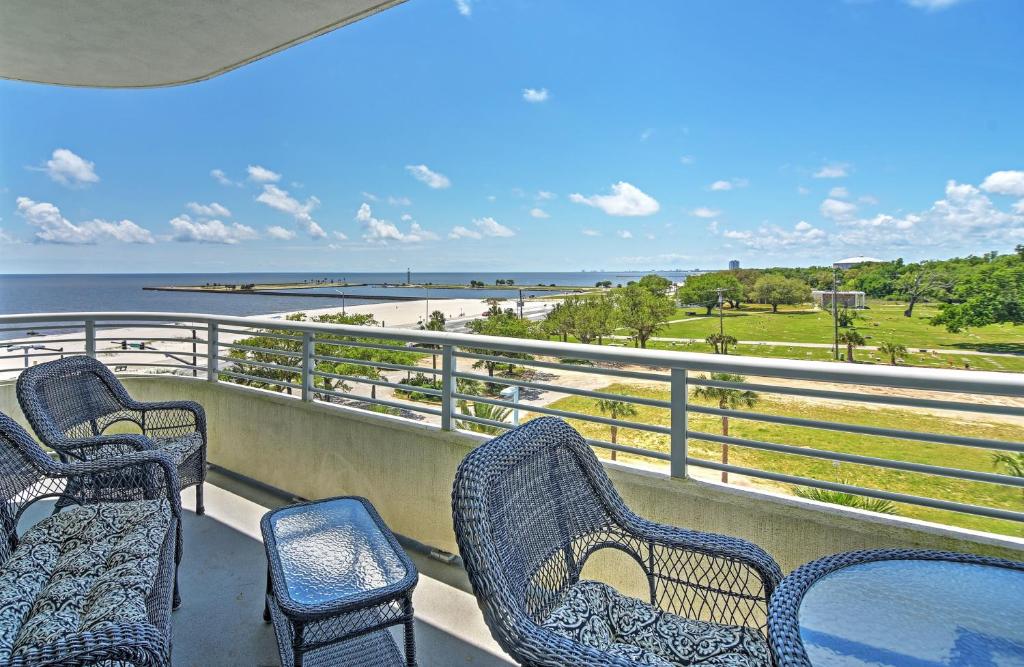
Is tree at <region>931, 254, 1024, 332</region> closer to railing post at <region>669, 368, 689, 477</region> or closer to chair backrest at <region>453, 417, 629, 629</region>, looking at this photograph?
railing post at <region>669, 368, 689, 477</region>

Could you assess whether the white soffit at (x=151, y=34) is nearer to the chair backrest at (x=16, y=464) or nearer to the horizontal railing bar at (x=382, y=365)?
the horizontal railing bar at (x=382, y=365)

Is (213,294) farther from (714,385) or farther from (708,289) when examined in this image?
(714,385)

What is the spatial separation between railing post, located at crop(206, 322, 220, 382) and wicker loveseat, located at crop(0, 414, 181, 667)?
5.55 ft

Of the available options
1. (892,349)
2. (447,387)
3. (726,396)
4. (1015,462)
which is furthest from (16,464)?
(892,349)

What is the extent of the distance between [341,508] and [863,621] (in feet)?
5.39

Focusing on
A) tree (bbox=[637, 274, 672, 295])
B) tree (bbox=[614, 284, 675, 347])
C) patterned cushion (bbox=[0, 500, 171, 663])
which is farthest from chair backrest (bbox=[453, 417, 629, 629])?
tree (bbox=[637, 274, 672, 295])

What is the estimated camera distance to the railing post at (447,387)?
2.63m

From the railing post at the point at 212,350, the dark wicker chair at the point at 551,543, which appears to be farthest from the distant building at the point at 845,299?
the dark wicker chair at the point at 551,543

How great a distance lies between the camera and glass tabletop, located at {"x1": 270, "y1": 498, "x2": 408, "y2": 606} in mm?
1563

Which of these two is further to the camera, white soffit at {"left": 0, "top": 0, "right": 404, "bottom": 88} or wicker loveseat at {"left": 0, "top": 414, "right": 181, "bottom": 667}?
white soffit at {"left": 0, "top": 0, "right": 404, "bottom": 88}

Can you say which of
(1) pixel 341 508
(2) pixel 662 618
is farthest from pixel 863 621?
(1) pixel 341 508

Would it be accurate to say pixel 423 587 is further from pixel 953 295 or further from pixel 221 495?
pixel 953 295

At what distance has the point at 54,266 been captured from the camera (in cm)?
2938

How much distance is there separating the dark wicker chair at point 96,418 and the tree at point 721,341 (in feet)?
105
